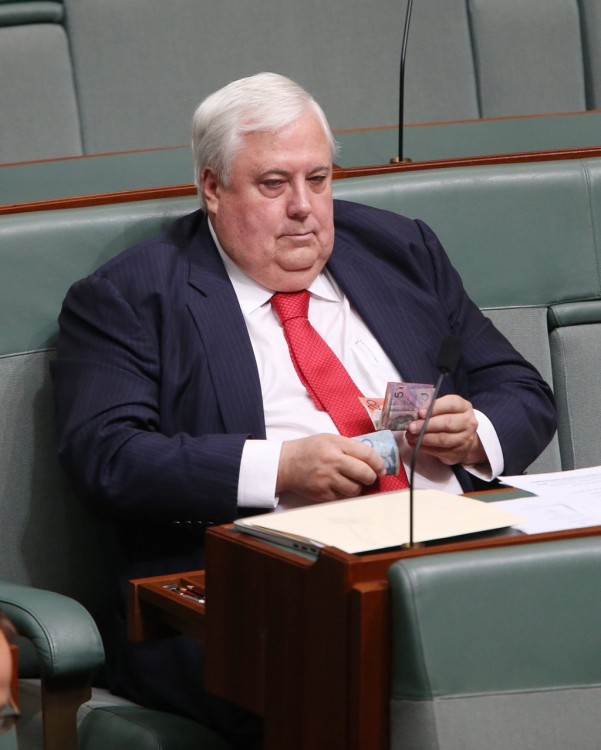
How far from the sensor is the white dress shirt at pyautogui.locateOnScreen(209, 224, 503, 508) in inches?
75.4

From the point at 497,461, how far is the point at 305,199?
1.74 feet

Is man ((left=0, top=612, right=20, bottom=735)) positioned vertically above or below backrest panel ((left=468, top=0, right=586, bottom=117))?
below

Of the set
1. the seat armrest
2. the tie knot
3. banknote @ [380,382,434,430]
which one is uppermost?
the tie knot

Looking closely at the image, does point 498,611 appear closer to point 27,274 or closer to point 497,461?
point 497,461

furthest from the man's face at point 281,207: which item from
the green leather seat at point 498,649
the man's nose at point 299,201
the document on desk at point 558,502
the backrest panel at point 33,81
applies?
the backrest panel at point 33,81

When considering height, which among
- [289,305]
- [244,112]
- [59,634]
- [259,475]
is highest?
[244,112]

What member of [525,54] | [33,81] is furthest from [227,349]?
[525,54]

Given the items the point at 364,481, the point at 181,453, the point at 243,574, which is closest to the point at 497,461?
the point at 364,481

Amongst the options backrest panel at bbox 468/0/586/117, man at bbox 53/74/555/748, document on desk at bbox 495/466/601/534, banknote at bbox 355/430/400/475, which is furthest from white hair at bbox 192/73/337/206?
backrest panel at bbox 468/0/586/117

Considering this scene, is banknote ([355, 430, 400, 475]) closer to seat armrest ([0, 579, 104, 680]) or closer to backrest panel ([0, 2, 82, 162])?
seat armrest ([0, 579, 104, 680])

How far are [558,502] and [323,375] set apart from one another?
0.59 meters

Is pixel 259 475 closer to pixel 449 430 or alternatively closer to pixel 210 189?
pixel 449 430

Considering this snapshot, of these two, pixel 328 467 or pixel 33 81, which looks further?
pixel 33 81

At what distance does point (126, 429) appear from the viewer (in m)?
1.81
